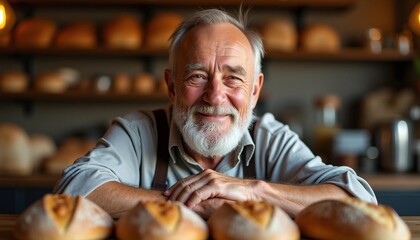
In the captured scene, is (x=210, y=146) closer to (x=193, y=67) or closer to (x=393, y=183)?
(x=193, y=67)

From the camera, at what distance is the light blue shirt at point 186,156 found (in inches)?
67.1

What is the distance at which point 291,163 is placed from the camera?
179cm

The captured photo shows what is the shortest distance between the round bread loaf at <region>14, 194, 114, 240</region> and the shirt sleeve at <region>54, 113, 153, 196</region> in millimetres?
411

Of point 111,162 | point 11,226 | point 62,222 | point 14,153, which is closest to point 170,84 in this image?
point 111,162

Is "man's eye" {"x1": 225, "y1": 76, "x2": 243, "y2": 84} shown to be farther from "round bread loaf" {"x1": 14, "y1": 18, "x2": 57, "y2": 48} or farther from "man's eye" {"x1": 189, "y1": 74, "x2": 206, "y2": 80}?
"round bread loaf" {"x1": 14, "y1": 18, "x2": 57, "y2": 48}

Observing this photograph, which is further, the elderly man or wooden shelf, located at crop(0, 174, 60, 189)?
wooden shelf, located at crop(0, 174, 60, 189)

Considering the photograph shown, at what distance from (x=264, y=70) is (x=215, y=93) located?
2062 millimetres

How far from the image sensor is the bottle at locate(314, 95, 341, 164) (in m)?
3.44

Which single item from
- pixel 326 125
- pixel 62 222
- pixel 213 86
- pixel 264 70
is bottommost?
pixel 326 125

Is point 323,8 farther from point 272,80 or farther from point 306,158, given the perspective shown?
point 306,158

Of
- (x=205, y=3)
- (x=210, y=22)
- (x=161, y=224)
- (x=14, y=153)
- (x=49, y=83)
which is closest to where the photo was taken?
(x=161, y=224)

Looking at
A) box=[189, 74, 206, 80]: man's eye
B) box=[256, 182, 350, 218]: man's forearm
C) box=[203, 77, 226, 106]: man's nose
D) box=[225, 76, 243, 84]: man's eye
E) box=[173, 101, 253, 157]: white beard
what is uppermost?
box=[189, 74, 206, 80]: man's eye

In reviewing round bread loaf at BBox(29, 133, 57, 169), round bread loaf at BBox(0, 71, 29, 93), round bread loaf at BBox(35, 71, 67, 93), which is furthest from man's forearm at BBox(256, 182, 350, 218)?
round bread loaf at BBox(0, 71, 29, 93)

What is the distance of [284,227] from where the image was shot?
103 centimetres
